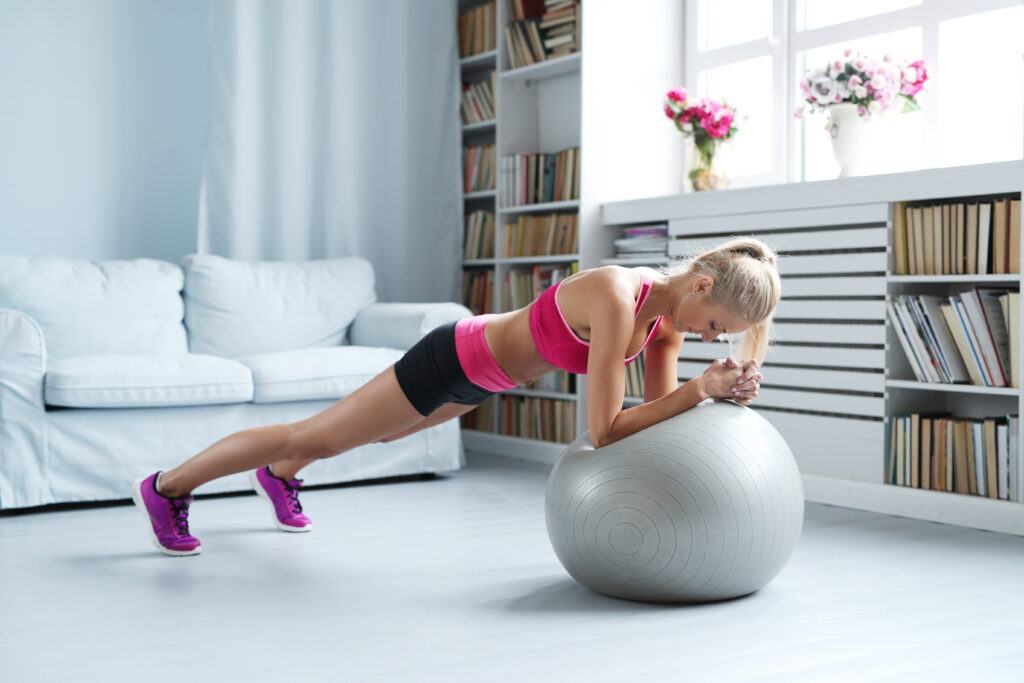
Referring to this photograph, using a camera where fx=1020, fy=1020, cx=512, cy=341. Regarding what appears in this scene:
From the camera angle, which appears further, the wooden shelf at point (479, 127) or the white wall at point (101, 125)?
the wooden shelf at point (479, 127)

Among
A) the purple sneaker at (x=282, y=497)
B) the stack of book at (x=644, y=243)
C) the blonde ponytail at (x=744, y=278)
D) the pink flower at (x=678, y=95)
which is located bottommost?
the purple sneaker at (x=282, y=497)

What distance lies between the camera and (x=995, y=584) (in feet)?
7.72

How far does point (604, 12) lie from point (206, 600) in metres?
2.95

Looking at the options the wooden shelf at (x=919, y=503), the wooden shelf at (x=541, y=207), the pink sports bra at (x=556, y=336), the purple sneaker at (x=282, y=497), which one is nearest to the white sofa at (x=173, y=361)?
the purple sneaker at (x=282, y=497)

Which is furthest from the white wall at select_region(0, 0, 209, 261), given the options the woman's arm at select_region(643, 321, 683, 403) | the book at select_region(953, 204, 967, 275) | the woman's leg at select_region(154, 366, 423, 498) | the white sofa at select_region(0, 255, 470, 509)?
the book at select_region(953, 204, 967, 275)

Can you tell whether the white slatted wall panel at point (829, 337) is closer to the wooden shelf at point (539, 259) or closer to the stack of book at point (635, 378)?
the stack of book at point (635, 378)

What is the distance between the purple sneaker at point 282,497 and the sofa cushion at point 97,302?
1077mm

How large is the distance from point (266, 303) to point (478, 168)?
4.38 feet

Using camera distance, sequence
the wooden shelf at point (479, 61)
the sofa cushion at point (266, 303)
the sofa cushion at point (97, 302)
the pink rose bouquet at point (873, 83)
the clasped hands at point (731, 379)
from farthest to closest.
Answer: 1. the wooden shelf at point (479, 61)
2. the sofa cushion at point (266, 303)
3. the sofa cushion at point (97, 302)
4. the pink rose bouquet at point (873, 83)
5. the clasped hands at point (731, 379)

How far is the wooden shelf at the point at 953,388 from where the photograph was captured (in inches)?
115

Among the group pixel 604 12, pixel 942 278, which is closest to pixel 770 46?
pixel 604 12

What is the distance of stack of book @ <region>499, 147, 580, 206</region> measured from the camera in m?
4.27

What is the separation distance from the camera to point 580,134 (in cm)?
430

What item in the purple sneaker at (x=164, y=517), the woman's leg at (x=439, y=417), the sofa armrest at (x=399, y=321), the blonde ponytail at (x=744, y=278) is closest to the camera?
the blonde ponytail at (x=744, y=278)
